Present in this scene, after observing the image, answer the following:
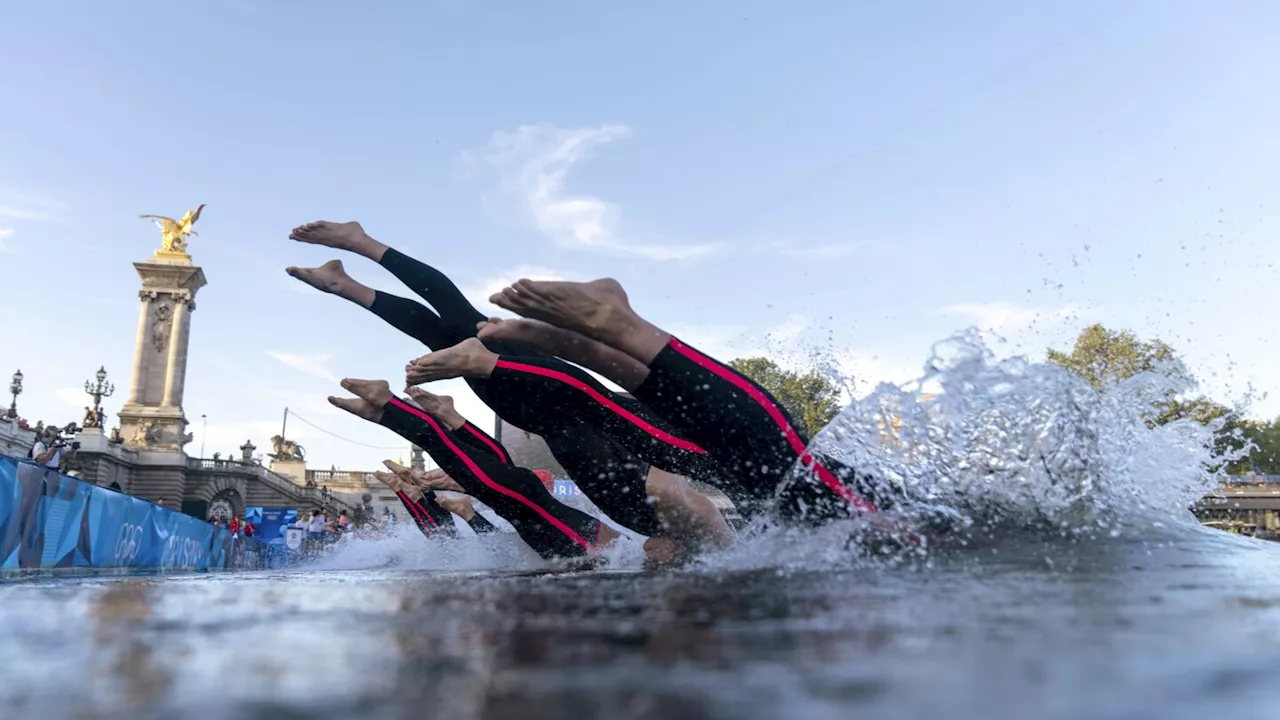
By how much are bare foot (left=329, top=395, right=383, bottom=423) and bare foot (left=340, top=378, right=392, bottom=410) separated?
4cm

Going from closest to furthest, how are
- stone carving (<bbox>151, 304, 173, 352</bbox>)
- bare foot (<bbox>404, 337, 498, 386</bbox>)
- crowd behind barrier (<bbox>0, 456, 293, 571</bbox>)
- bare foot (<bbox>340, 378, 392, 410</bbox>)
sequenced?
bare foot (<bbox>404, 337, 498, 386</bbox>) → bare foot (<bbox>340, 378, 392, 410</bbox>) → crowd behind barrier (<bbox>0, 456, 293, 571</bbox>) → stone carving (<bbox>151, 304, 173, 352</bbox>)

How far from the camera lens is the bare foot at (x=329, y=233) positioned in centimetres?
519

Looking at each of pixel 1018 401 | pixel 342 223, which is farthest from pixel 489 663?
pixel 342 223

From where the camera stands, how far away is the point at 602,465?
13.8ft

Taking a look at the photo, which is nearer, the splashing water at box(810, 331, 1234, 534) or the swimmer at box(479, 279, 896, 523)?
the swimmer at box(479, 279, 896, 523)

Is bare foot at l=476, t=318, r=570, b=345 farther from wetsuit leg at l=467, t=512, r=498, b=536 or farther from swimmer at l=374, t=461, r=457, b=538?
swimmer at l=374, t=461, r=457, b=538

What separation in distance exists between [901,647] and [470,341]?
10.8 feet

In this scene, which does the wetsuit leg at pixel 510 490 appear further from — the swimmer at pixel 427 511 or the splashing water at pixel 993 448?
the swimmer at pixel 427 511

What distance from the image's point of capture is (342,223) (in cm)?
527

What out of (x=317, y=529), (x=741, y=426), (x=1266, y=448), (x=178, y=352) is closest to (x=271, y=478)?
(x=178, y=352)

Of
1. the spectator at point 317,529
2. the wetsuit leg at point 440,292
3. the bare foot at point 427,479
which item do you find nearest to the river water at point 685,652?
the wetsuit leg at point 440,292

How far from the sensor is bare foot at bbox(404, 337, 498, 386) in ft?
12.9

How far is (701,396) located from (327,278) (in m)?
3.56

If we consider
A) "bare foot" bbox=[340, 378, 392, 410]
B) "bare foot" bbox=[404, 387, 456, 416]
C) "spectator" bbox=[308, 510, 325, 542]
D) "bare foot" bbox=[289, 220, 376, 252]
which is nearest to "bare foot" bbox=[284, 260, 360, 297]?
"bare foot" bbox=[289, 220, 376, 252]
